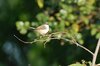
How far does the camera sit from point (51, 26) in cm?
387

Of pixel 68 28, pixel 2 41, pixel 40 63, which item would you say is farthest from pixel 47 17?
pixel 2 41

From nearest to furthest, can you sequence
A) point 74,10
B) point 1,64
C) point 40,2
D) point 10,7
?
point 40,2 → point 74,10 → point 10,7 → point 1,64

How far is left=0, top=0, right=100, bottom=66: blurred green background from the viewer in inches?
162

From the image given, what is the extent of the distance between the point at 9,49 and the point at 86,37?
1.01 meters

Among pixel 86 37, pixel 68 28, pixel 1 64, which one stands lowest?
pixel 1 64

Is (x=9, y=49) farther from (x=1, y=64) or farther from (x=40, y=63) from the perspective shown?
(x=40, y=63)

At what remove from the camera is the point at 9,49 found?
17.6 feet

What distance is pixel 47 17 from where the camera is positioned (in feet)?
13.1

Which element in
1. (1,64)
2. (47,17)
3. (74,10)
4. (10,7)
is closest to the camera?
(47,17)

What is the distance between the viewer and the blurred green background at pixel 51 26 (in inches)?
162

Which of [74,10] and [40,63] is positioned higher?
[74,10]

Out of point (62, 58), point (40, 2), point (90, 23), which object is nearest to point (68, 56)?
point (62, 58)

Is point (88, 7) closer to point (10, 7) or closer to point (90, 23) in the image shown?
point (90, 23)

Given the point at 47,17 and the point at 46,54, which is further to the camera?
the point at 46,54
